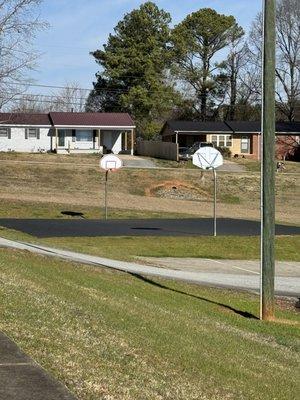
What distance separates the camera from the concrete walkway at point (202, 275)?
18.4 m

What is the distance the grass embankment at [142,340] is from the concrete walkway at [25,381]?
132mm

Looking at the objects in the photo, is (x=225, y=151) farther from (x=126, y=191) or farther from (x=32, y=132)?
(x=126, y=191)

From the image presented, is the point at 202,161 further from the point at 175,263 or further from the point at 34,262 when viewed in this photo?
the point at 34,262

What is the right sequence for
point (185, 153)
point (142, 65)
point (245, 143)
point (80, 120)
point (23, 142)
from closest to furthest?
point (185, 153), point (23, 142), point (80, 120), point (245, 143), point (142, 65)

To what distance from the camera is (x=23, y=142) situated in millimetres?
69875

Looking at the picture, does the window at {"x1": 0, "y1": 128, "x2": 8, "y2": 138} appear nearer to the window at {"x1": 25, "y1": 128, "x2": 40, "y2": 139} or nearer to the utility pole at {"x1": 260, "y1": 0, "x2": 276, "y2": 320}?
the window at {"x1": 25, "y1": 128, "x2": 40, "y2": 139}

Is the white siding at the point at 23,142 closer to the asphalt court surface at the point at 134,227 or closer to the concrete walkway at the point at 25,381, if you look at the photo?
the asphalt court surface at the point at 134,227

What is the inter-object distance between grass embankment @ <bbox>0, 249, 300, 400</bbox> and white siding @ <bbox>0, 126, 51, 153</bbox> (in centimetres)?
5647

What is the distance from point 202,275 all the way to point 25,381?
15.2 metres

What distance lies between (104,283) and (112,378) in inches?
342

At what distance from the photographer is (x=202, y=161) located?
36750 millimetres

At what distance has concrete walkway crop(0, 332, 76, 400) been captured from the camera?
4750 millimetres

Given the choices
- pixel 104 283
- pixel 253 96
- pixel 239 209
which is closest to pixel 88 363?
pixel 104 283

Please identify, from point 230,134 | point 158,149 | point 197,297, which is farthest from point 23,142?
point 197,297
